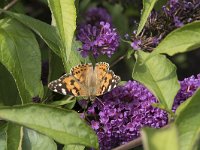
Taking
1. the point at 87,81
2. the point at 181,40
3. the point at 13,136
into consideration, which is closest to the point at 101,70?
the point at 87,81

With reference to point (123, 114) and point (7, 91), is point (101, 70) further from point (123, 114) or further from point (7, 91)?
point (7, 91)

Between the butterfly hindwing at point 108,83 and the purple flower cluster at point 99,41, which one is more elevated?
the purple flower cluster at point 99,41

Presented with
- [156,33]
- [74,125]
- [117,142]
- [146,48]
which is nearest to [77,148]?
[117,142]

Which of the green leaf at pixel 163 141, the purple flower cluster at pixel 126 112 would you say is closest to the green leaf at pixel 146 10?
the purple flower cluster at pixel 126 112

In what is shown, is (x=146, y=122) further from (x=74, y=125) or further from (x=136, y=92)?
(x=74, y=125)

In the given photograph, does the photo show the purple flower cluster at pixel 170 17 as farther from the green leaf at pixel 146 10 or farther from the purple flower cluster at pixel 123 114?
the green leaf at pixel 146 10

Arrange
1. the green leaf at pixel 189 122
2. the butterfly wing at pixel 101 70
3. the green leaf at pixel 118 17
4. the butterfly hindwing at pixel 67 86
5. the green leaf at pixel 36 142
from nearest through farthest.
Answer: the green leaf at pixel 189 122 < the green leaf at pixel 36 142 < the butterfly hindwing at pixel 67 86 < the butterfly wing at pixel 101 70 < the green leaf at pixel 118 17
